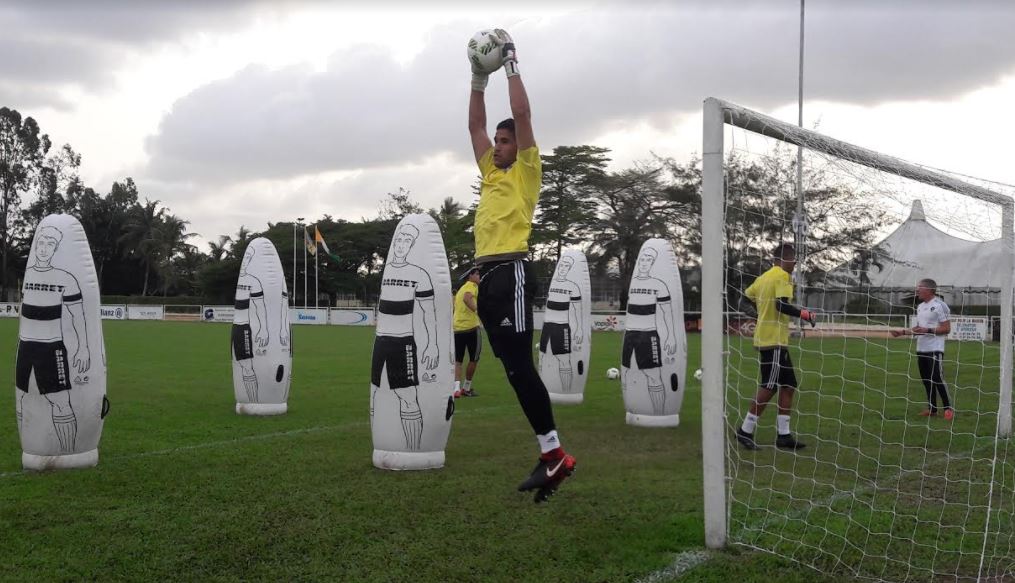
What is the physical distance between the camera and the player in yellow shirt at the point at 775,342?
832 cm

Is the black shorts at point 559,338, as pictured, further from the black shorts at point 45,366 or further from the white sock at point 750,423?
the black shorts at point 45,366

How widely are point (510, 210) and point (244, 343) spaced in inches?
264

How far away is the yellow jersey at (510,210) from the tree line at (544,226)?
155cm

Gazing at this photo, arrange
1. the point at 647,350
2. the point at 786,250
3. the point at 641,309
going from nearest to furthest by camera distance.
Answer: the point at 786,250
the point at 647,350
the point at 641,309

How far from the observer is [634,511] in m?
5.58

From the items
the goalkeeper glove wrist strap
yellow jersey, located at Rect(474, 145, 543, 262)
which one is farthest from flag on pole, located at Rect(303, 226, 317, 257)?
yellow jersey, located at Rect(474, 145, 543, 262)

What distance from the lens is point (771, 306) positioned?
8.42 meters

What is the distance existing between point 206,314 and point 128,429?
46822 millimetres

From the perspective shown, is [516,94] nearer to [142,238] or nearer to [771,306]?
[771,306]

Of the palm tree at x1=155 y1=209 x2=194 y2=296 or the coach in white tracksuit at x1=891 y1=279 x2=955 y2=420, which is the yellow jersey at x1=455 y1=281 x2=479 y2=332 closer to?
the coach in white tracksuit at x1=891 y1=279 x2=955 y2=420

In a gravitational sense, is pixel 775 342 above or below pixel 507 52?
below

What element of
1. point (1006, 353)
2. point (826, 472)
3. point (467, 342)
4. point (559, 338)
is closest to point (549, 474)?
point (826, 472)

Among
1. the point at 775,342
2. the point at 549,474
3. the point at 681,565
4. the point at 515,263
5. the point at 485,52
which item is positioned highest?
the point at 485,52

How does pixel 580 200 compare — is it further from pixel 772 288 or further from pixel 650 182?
pixel 772 288
